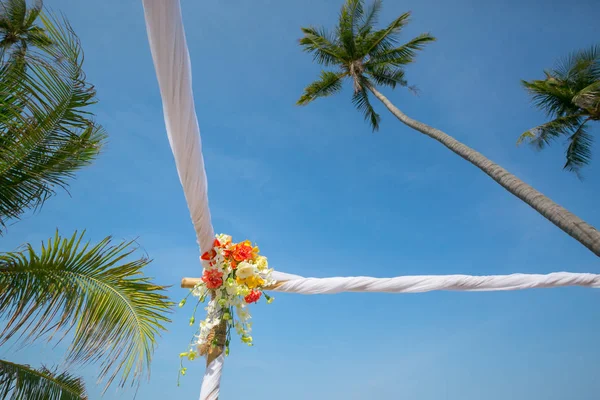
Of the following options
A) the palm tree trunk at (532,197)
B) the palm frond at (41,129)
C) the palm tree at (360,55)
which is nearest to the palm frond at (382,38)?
the palm tree at (360,55)

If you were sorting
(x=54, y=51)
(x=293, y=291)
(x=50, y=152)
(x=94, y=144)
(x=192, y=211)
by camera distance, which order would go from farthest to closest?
(x=94, y=144) < (x=50, y=152) < (x=54, y=51) < (x=293, y=291) < (x=192, y=211)

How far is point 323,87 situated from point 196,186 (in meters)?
9.98

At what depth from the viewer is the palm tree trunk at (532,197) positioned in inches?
180

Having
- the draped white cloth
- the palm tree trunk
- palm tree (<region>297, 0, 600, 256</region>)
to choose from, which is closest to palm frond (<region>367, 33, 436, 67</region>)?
palm tree (<region>297, 0, 600, 256</region>)

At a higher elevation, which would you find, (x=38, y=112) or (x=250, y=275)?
(x=38, y=112)

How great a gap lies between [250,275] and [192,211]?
0.64 m

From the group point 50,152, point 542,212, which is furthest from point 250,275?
point 542,212

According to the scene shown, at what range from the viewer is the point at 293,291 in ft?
10.4

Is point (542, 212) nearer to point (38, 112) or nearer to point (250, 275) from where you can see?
point (250, 275)

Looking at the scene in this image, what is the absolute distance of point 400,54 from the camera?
11148 mm

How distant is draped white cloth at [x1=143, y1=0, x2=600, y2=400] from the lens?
1.59 metres

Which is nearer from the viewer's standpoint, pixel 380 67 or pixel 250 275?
pixel 250 275

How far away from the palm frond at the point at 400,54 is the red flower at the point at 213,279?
10097mm

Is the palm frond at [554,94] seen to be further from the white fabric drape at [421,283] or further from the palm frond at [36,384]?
the palm frond at [36,384]
